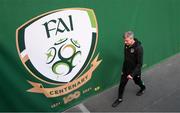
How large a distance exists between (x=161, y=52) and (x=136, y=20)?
118cm

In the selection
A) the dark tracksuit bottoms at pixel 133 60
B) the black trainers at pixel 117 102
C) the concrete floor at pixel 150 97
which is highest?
the dark tracksuit bottoms at pixel 133 60

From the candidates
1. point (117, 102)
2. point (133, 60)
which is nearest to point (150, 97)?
point (117, 102)

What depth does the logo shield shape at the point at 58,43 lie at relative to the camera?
5.18 meters

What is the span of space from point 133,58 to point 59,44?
121 cm

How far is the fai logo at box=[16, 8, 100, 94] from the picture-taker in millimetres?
5188

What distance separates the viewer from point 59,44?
557 cm

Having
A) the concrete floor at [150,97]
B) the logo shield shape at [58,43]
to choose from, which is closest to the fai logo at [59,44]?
the logo shield shape at [58,43]

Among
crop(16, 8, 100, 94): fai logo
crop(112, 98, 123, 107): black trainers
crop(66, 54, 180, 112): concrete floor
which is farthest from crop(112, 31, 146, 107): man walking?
crop(16, 8, 100, 94): fai logo

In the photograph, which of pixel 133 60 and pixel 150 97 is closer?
pixel 133 60

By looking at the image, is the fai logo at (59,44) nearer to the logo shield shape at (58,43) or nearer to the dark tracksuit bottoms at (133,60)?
the logo shield shape at (58,43)

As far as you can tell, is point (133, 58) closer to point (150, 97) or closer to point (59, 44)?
point (150, 97)

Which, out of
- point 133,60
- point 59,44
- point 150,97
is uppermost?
point 59,44

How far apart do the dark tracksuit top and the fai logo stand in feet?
2.23

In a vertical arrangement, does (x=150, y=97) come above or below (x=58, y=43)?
below
